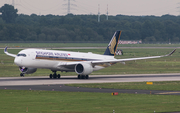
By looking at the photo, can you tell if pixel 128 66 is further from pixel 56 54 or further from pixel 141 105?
pixel 141 105

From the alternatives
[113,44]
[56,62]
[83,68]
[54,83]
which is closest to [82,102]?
[54,83]

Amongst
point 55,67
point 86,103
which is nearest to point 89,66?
point 55,67

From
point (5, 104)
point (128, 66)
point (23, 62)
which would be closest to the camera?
point (5, 104)

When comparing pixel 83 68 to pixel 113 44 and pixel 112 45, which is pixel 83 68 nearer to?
pixel 112 45

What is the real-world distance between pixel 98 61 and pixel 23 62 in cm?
1250

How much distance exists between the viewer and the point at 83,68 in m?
58.5

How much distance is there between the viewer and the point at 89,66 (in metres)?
59.6

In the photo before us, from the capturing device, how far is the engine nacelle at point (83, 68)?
2309 inches

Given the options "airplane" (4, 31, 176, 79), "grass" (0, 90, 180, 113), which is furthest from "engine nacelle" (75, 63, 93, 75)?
"grass" (0, 90, 180, 113)

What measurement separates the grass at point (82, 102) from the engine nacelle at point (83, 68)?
19572mm

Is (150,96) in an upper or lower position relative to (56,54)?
lower

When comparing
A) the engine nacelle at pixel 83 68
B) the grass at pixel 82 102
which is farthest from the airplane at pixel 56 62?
the grass at pixel 82 102

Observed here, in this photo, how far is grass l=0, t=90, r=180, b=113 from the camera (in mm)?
28000

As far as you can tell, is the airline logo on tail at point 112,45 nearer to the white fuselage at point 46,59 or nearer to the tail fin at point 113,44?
the tail fin at point 113,44
